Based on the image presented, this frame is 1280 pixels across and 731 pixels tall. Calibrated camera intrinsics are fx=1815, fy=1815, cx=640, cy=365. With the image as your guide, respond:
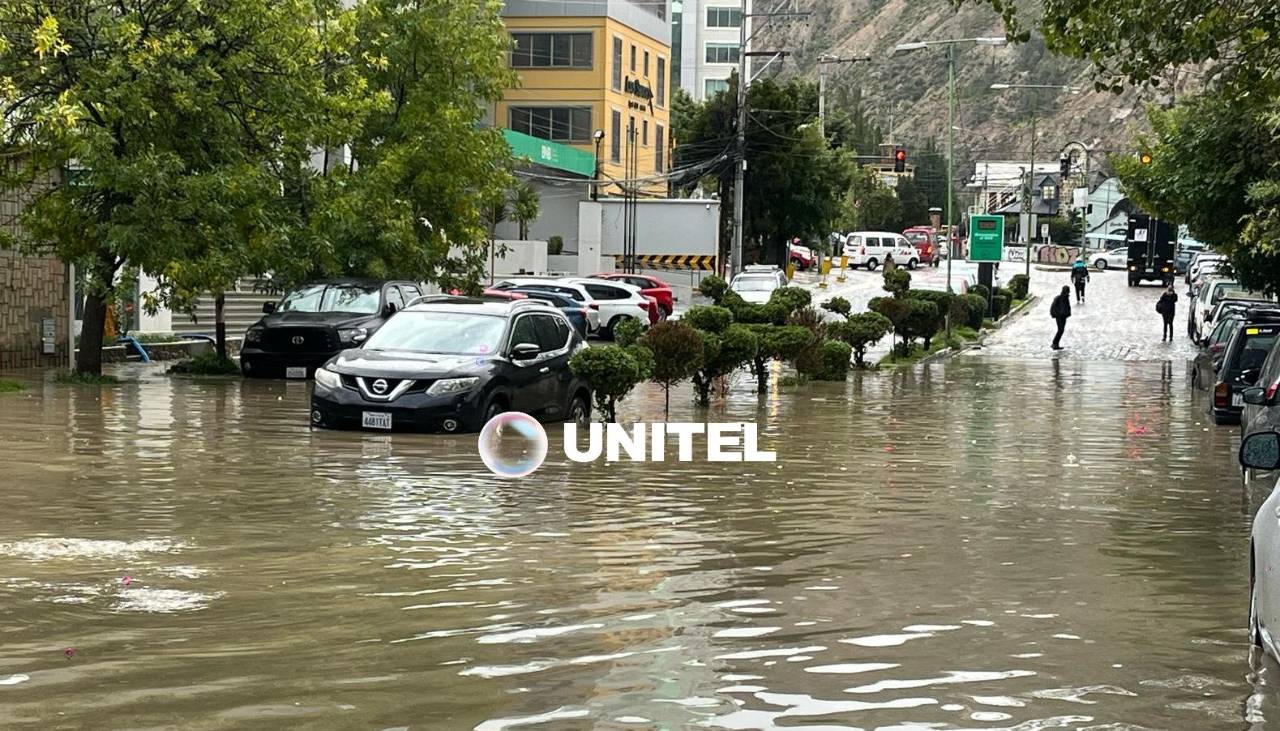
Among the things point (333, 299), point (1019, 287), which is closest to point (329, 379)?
point (333, 299)

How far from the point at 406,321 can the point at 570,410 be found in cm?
228

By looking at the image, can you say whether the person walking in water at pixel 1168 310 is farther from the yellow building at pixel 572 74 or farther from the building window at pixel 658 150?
the building window at pixel 658 150

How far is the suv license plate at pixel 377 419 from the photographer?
1955cm

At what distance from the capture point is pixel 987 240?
5803cm

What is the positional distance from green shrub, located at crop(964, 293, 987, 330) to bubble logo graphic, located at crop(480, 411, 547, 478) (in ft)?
114

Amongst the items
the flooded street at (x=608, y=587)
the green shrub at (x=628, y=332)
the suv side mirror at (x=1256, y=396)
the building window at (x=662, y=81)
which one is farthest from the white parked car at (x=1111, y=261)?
the suv side mirror at (x=1256, y=396)

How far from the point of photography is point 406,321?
Result: 21.4 m

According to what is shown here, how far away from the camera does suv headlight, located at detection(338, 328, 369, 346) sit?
29250 mm

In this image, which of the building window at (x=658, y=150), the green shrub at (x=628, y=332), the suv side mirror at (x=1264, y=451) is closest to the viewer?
the suv side mirror at (x=1264, y=451)

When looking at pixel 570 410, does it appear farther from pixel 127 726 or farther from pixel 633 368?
pixel 127 726

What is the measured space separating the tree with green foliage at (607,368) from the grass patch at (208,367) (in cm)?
1080

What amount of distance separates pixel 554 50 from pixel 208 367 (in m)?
49.4

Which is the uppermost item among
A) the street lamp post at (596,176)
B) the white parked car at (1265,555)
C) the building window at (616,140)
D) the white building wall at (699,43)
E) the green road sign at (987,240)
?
the white building wall at (699,43)

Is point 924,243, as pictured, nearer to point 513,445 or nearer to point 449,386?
point 449,386
